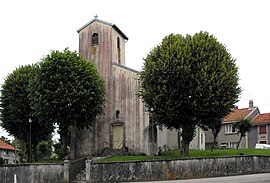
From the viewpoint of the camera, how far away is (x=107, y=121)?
4166 centimetres

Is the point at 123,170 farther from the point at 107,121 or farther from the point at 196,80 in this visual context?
the point at 107,121

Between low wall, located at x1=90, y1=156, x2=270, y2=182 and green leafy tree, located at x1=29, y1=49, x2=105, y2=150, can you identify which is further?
green leafy tree, located at x1=29, y1=49, x2=105, y2=150

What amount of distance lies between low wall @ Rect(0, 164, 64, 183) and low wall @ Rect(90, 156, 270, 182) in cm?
321

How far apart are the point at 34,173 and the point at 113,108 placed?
12684 mm

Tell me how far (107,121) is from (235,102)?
46.5 feet

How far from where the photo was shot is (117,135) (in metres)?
41.1

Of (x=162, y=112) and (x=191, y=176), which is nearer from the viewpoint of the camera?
(x=191, y=176)

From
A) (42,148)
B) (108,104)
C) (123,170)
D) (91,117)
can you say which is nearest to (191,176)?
(123,170)

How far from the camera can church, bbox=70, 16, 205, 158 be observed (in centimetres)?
4012

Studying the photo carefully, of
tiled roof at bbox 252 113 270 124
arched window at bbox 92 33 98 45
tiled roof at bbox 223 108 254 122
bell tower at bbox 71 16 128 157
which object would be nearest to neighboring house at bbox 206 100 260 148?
tiled roof at bbox 223 108 254 122

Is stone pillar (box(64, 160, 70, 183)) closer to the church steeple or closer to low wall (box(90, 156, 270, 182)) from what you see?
low wall (box(90, 156, 270, 182))

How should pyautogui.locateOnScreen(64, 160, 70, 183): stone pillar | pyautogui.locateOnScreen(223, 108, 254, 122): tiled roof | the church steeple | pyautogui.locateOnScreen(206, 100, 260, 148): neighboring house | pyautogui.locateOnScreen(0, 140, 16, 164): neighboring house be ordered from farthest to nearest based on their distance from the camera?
pyautogui.locateOnScreen(0, 140, 16, 164): neighboring house, pyautogui.locateOnScreen(223, 108, 254, 122): tiled roof, pyautogui.locateOnScreen(206, 100, 260, 148): neighboring house, the church steeple, pyautogui.locateOnScreen(64, 160, 70, 183): stone pillar

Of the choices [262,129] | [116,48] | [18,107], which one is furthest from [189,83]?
[262,129]

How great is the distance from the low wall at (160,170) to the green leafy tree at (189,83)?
14.9 ft
